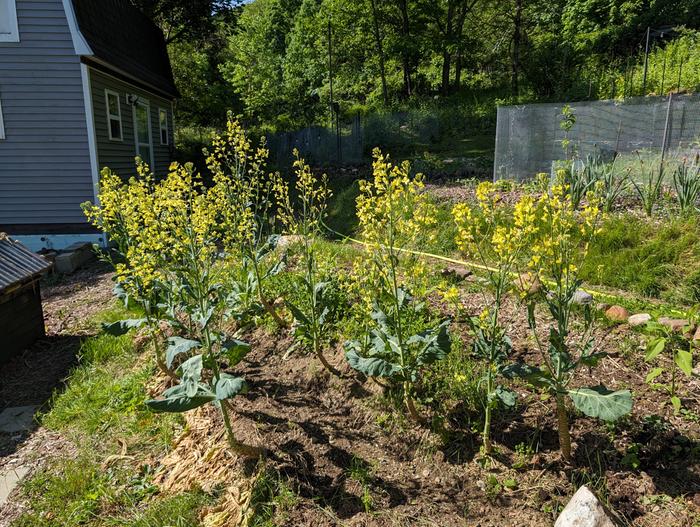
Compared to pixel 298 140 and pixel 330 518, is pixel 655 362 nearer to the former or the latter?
pixel 330 518

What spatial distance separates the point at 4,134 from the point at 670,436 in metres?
11.4

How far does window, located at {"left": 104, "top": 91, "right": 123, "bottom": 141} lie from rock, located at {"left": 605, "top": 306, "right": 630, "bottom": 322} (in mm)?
10260

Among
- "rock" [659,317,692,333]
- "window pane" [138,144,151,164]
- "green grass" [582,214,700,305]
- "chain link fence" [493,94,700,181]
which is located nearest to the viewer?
"rock" [659,317,692,333]

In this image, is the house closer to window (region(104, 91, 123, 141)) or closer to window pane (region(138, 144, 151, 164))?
window (region(104, 91, 123, 141))

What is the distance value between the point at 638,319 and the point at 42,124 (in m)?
10.5

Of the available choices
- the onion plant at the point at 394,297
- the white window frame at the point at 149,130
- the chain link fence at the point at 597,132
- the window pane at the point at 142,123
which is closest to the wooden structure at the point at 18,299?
the onion plant at the point at 394,297

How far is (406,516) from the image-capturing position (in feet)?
7.59

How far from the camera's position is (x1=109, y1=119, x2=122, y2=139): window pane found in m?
10.6

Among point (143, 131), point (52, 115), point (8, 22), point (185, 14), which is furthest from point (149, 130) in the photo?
point (185, 14)

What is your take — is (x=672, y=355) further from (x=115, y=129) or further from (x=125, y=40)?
(x=125, y=40)

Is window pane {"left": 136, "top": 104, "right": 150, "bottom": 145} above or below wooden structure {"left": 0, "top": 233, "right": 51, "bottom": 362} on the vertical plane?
above

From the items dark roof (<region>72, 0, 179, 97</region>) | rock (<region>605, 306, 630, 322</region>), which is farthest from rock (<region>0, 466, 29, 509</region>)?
dark roof (<region>72, 0, 179, 97</region>)

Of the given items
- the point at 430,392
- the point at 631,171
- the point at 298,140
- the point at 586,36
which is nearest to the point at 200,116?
the point at 298,140

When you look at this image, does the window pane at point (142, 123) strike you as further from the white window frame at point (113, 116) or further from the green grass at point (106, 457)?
the green grass at point (106, 457)
